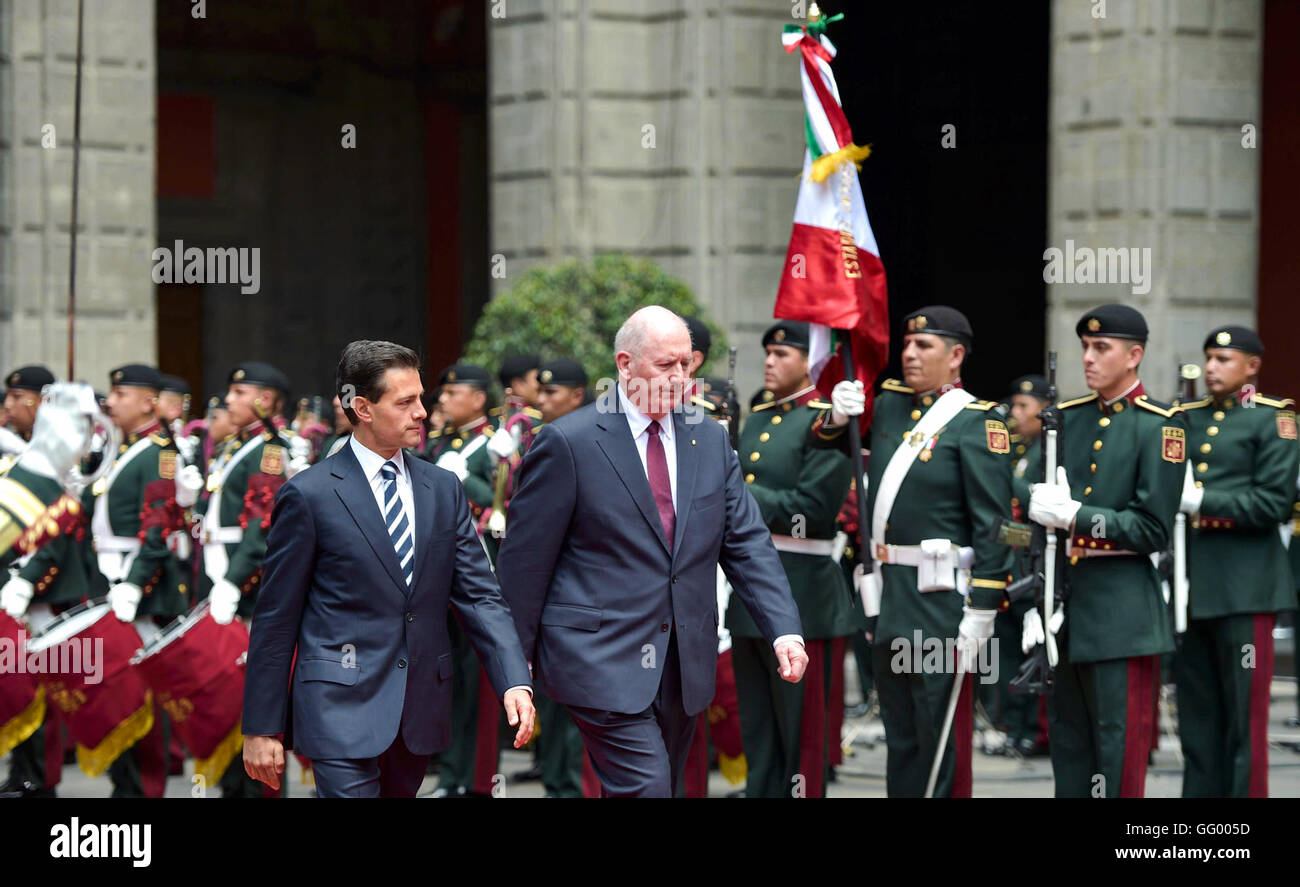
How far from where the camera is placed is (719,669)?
349 inches

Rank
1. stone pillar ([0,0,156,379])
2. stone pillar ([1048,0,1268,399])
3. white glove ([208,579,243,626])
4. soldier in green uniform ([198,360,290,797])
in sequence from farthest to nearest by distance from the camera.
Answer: stone pillar ([0,0,156,379]), stone pillar ([1048,0,1268,399]), soldier in green uniform ([198,360,290,797]), white glove ([208,579,243,626])

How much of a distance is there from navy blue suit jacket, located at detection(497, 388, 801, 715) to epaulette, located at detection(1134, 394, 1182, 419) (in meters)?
2.16

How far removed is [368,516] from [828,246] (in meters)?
2.88

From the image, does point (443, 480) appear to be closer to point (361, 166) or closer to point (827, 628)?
point (827, 628)

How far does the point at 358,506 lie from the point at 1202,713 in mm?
4397

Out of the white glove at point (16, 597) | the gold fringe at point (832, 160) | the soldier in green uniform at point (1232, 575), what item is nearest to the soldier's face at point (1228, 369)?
the soldier in green uniform at point (1232, 575)

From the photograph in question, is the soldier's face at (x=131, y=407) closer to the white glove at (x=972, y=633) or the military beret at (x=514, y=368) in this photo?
the military beret at (x=514, y=368)

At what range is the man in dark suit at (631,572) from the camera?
564 cm

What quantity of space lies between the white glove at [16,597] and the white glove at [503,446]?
7.82 ft

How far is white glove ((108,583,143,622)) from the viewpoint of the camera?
863 centimetres

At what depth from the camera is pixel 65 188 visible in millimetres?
14359

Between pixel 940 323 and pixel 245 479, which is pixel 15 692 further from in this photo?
pixel 940 323

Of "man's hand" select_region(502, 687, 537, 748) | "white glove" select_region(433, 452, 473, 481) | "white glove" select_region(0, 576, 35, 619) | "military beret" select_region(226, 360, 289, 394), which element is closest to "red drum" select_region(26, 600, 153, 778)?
"white glove" select_region(0, 576, 35, 619)

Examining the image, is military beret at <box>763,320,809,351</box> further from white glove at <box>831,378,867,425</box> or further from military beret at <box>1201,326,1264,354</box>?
military beret at <box>1201,326,1264,354</box>
